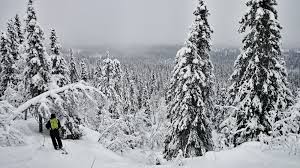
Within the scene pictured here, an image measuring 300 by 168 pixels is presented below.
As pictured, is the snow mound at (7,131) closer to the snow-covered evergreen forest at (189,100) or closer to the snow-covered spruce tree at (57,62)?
the snow-covered evergreen forest at (189,100)

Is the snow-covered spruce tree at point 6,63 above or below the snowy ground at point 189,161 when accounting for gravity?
above

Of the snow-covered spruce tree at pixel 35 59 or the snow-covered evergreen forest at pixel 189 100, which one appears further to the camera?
the snow-covered spruce tree at pixel 35 59

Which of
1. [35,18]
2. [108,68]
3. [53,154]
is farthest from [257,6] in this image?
[108,68]

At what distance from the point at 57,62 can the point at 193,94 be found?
49.7ft

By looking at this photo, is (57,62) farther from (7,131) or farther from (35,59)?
(7,131)

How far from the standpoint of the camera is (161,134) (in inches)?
776

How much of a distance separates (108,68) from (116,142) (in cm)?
2219

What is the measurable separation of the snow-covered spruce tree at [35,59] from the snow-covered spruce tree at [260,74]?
15639 millimetres

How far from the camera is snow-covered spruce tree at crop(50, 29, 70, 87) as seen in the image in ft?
84.0

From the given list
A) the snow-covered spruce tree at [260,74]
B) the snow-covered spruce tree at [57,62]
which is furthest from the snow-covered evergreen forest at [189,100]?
the snow-covered spruce tree at [57,62]

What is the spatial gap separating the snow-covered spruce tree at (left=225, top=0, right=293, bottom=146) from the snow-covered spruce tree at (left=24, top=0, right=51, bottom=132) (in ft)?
51.3

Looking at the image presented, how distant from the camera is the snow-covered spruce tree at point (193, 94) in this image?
58.0ft

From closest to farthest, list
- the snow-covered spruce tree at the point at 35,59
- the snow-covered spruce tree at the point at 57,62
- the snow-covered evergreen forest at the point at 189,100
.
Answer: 1. the snow-covered evergreen forest at the point at 189,100
2. the snow-covered spruce tree at the point at 35,59
3. the snow-covered spruce tree at the point at 57,62

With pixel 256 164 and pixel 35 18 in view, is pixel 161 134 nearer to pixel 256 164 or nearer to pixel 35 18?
pixel 256 164
